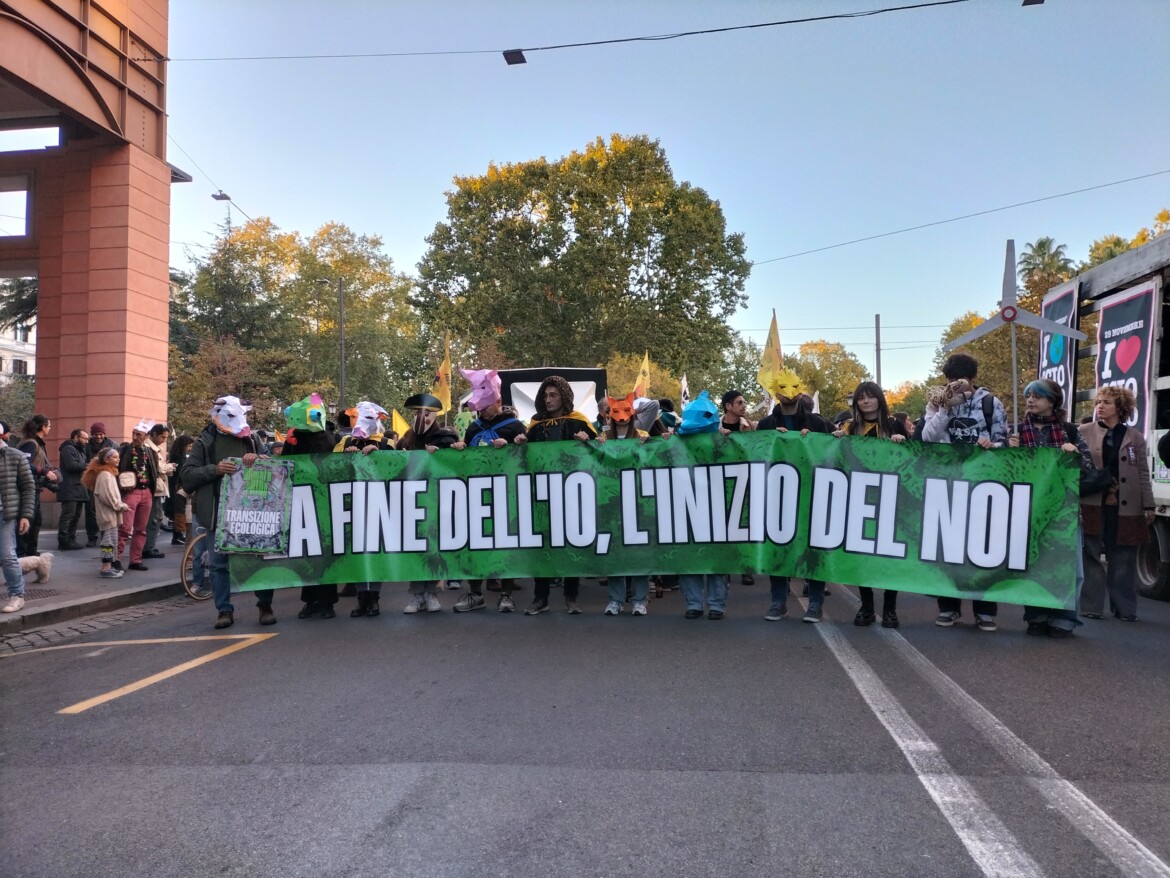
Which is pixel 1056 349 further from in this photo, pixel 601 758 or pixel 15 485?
pixel 15 485

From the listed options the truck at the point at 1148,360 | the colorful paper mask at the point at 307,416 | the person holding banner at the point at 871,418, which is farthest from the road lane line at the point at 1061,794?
the colorful paper mask at the point at 307,416

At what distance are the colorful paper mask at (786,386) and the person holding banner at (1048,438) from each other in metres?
1.83

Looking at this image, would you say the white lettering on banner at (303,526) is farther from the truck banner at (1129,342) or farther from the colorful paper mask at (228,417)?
the truck banner at (1129,342)

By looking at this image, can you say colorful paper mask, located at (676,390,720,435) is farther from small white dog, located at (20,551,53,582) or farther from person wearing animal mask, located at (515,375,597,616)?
small white dog, located at (20,551,53,582)

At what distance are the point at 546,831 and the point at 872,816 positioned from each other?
1213mm

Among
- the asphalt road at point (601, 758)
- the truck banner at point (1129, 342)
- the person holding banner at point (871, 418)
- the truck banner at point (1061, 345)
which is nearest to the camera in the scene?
the asphalt road at point (601, 758)

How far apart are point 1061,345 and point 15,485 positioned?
11.0 meters

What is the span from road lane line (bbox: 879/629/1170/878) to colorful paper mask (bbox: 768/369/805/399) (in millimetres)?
3215

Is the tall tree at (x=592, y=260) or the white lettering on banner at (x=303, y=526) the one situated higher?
the tall tree at (x=592, y=260)

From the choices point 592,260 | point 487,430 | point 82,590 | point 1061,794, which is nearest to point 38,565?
point 82,590

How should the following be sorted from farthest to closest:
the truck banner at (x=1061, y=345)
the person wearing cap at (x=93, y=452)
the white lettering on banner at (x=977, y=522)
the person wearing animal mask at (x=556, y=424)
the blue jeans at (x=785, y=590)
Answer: the person wearing cap at (x=93, y=452)
the truck banner at (x=1061, y=345)
the person wearing animal mask at (x=556, y=424)
the blue jeans at (x=785, y=590)
the white lettering on banner at (x=977, y=522)

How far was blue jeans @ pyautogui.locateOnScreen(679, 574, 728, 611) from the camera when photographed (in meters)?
7.31

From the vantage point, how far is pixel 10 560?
26.2 feet

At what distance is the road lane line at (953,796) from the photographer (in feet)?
9.41
